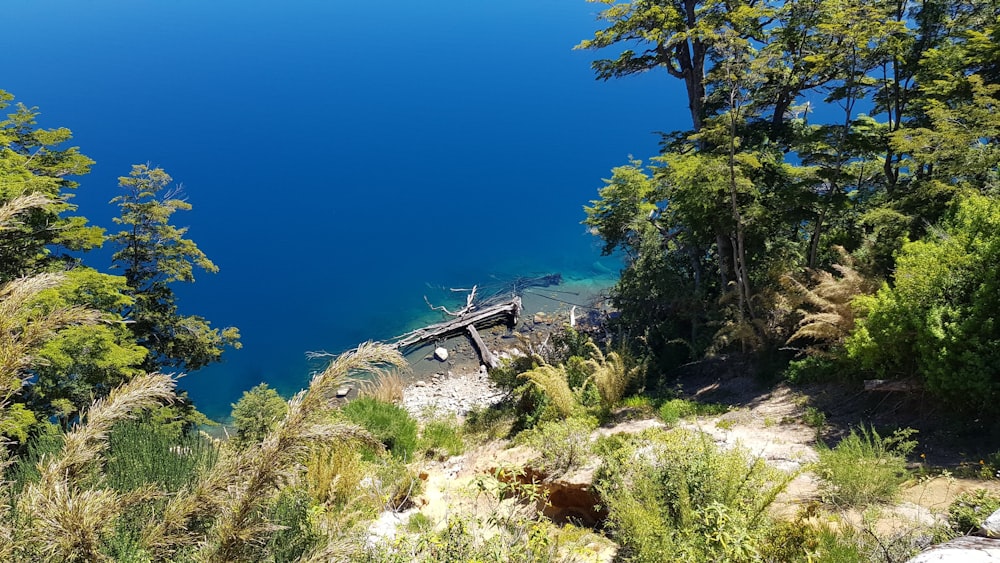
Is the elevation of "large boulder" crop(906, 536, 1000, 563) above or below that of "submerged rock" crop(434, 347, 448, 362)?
below

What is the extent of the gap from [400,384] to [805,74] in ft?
40.4

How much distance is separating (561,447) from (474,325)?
39.1 ft

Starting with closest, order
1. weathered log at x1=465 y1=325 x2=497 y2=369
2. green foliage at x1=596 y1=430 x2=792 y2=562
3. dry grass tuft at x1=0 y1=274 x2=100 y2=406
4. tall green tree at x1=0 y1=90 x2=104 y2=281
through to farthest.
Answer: dry grass tuft at x1=0 y1=274 x2=100 y2=406, green foliage at x1=596 y1=430 x2=792 y2=562, tall green tree at x1=0 y1=90 x2=104 y2=281, weathered log at x1=465 y1=325 x2=497 y2=369

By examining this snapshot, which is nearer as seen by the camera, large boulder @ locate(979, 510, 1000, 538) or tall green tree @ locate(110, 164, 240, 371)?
large boulder @ locate(979, 510, 1000, 538)

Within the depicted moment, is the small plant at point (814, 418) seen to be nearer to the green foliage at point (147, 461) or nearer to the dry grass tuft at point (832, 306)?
the dry grass tuft at point (832, 306)

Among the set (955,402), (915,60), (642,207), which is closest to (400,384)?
(642,207)

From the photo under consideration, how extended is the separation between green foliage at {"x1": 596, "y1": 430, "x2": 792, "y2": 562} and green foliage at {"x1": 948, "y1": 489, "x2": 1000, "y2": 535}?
1275 millimetres

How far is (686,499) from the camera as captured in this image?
4945mm

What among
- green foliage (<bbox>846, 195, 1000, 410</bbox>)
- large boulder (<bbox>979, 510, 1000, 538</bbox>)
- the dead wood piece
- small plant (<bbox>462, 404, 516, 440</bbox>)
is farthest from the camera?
the dead wood piece

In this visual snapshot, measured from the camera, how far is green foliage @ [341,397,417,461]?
30.8 ft

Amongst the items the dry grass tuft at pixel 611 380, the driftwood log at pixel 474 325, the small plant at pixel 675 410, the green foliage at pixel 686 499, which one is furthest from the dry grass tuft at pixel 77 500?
the driftwood log at pixel 474 325

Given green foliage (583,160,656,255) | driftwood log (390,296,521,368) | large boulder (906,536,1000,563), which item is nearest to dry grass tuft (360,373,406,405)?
driftwood log (390,296,521,368)

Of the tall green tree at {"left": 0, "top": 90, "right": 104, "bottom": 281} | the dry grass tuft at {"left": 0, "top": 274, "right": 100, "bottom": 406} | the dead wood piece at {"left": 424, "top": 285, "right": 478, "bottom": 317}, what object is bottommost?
the dry grass tuft at {"left": 0, "top": 274, "right": 100, "bottom": 406}

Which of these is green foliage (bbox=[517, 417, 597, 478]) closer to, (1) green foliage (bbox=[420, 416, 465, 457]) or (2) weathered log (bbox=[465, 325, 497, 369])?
(1) green foliage (bbox=[420, 416, 465, 457])
